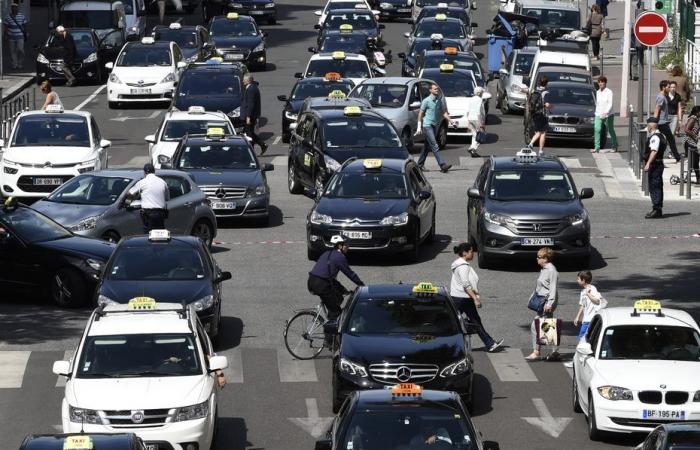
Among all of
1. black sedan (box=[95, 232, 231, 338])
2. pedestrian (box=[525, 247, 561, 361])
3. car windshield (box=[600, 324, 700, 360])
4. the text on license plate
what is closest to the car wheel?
black sedan (box=[95, 232, 231, 338])

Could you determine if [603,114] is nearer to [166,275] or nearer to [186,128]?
[186,128]

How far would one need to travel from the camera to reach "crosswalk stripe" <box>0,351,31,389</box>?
21031 millimetres

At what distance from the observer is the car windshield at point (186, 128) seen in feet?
118

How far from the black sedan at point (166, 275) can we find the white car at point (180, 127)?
1228 cm

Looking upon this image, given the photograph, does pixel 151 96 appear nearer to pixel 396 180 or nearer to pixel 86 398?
pixel 396 180

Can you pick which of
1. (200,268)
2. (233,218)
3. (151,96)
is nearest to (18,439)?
(200,268)

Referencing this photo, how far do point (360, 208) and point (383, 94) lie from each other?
42.2 ft

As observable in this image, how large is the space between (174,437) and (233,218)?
1579cm

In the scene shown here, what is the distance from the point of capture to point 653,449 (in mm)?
14602

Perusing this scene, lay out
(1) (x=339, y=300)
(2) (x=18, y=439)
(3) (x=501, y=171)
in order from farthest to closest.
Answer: (3) (x=501, y=171) < (1) (x=339, y=300) < (2) (x=18, y=439)

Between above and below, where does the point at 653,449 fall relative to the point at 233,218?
above

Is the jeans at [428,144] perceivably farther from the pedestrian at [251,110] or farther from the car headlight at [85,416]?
the car headlight at [85,416]

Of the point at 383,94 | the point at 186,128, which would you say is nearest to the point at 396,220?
the point at 186,128

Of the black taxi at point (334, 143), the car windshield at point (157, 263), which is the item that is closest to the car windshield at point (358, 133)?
the black taxi at point (334, 143)
